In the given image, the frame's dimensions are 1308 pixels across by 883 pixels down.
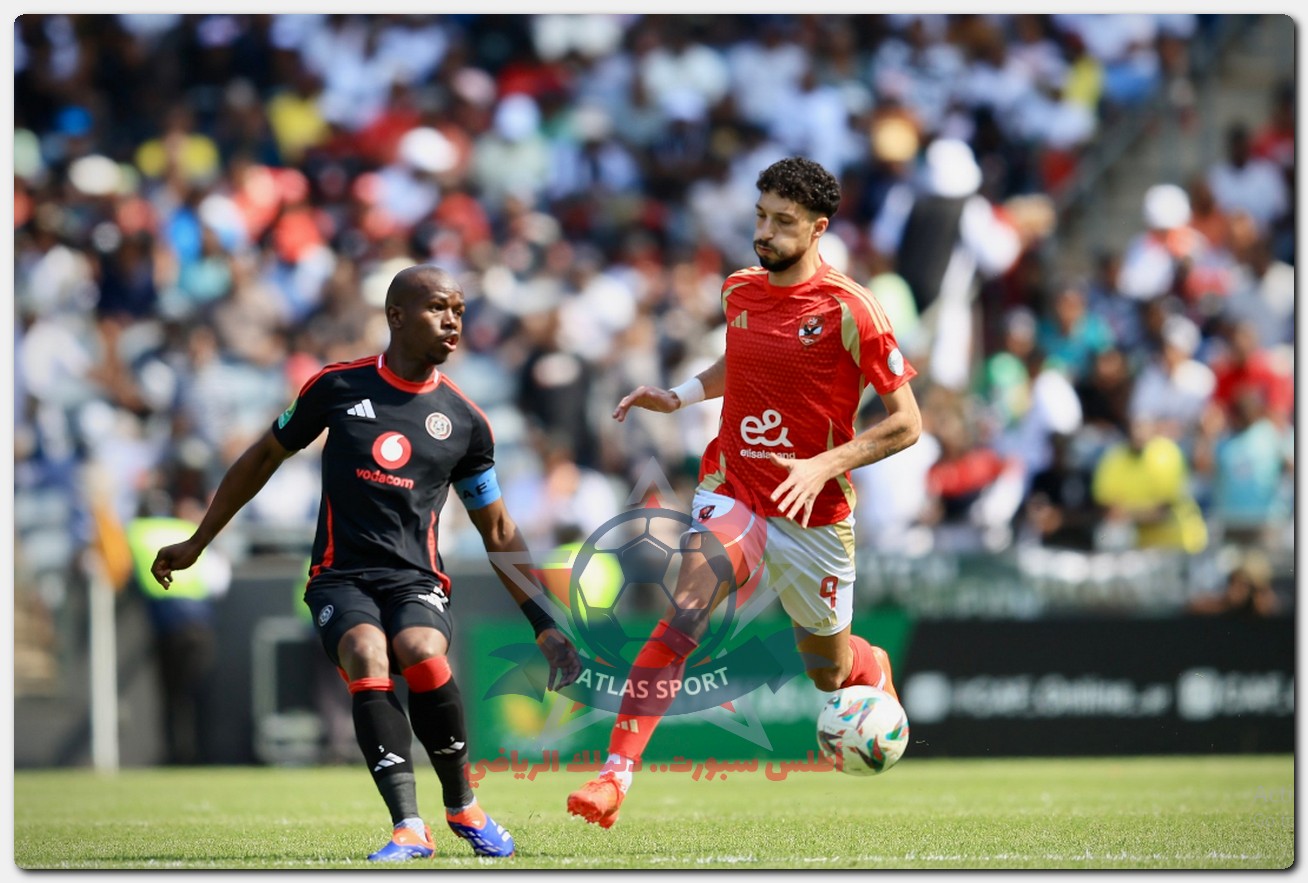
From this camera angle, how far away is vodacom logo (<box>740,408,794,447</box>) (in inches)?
283

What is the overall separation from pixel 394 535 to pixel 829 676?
198 centimetres

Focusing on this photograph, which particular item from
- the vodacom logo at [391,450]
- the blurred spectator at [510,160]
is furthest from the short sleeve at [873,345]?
the blurred spectator at [510,160]

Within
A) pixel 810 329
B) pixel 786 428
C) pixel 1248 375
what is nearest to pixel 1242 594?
pixel 1248 375

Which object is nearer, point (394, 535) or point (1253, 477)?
point (394, 535)

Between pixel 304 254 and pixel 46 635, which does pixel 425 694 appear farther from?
pixel 304 254

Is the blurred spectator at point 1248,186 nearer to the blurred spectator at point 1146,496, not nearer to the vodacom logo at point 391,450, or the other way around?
the blurred spectator at point 1146,496

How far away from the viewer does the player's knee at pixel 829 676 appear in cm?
757

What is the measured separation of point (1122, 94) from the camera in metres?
18.7

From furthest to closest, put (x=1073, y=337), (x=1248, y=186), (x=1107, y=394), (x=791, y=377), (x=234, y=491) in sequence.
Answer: (x=1248, y=186) → (x=1073, y=337) → (x=1107, y=394) → (x=791, y=377) → (x=234, y=491)

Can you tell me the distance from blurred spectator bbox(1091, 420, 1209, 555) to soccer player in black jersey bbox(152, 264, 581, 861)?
7.30m

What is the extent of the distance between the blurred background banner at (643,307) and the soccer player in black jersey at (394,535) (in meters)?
4.08

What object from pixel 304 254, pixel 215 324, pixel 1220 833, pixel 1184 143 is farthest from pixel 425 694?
pixel 1184 143

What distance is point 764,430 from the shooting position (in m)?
7.21

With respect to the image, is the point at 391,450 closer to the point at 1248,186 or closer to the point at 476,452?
the point at 476,452
